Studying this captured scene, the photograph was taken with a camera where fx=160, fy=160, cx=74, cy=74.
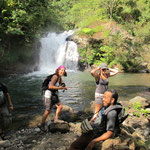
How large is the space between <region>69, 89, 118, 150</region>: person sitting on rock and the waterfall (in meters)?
22.6

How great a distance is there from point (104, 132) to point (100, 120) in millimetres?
267

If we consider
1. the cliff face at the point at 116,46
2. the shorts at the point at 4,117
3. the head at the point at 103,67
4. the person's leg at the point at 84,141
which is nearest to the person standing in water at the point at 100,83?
the head at the point at 103,67

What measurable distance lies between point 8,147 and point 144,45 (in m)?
24.0

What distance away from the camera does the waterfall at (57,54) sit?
2577 cm

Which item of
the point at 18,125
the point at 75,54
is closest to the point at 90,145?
the point at 18,125

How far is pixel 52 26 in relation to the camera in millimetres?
35500

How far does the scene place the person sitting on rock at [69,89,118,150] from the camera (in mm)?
2734

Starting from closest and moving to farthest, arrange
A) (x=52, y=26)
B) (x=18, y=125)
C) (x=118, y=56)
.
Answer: (x=18, y=125) < (x=118, y=56) < (x=52, y=26)

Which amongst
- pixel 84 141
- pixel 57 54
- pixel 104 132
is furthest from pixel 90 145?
pixel 57 54

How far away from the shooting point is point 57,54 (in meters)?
26.6

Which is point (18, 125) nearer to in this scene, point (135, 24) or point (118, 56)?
point (118, 56)

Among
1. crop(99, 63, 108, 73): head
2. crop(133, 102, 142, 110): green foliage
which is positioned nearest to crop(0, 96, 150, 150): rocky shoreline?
crop(133, 102, 142, 110): green foliage

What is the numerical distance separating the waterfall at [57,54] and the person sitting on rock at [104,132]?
74.1ft

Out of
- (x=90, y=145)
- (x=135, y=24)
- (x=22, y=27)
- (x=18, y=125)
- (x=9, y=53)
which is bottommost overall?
(x=18, y=125)
